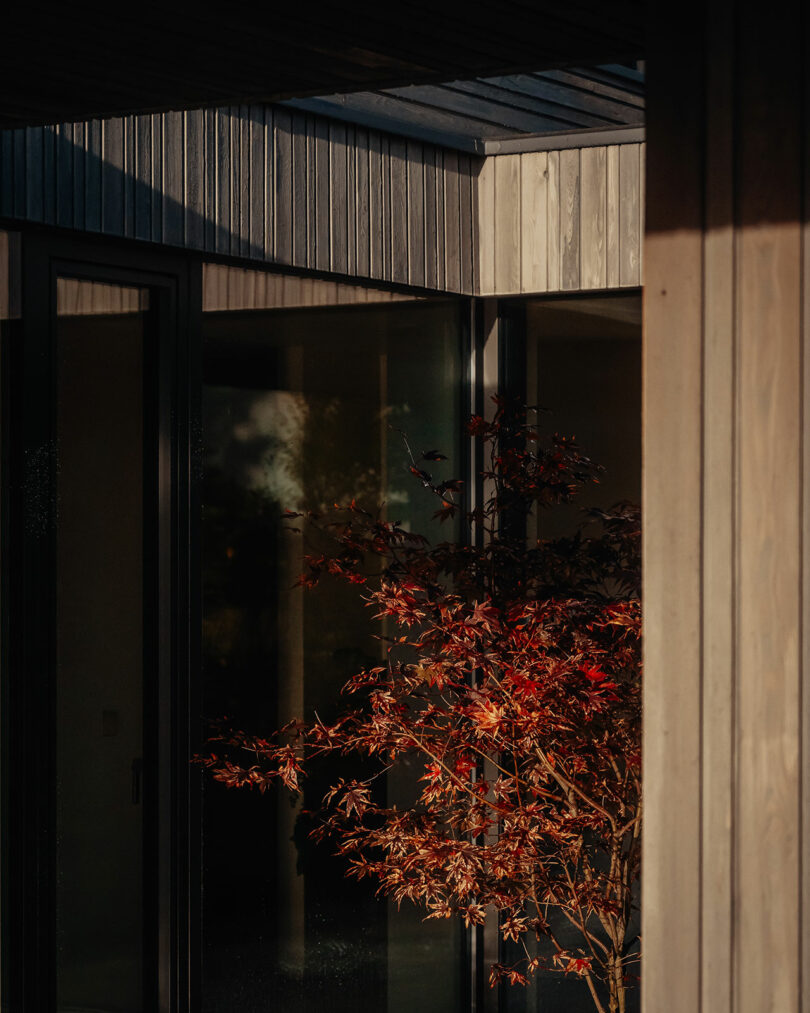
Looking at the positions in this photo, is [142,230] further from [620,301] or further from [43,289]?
[620,301]

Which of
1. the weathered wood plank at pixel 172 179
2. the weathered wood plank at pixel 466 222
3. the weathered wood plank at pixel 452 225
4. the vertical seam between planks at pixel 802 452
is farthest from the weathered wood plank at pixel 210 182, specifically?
the vertical seam between planks at pixel 802 452

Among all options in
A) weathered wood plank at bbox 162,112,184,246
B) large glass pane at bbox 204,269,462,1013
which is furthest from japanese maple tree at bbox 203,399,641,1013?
weathered wood plank at bbox 162,112,184,246

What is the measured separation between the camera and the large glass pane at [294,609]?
4.96m

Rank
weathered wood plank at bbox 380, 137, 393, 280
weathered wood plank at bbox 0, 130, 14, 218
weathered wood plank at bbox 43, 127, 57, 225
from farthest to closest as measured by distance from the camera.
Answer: weathered wood plank at bbox 380, 137, 393, 280 → weathered wood plank at bbox 43, 127, 57, 225 → weathered wood plank at bbox 0, 130, 14, 218

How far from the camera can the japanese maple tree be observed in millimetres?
4926

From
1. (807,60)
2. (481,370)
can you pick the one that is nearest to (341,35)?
(807,60)

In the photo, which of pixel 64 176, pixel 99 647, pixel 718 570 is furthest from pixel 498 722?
pixel 718 570

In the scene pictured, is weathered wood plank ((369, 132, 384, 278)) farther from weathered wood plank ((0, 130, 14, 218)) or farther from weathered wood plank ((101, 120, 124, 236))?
weathered wood plank ((0, 130, 14, 218))

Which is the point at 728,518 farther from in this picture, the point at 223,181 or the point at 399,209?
the point at 399,209

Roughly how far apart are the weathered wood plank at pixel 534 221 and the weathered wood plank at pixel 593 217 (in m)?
0.15

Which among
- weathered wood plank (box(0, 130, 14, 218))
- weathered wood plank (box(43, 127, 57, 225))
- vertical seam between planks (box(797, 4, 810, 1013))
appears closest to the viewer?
vertical seam between planks (box(797, 4, 810, 1013))

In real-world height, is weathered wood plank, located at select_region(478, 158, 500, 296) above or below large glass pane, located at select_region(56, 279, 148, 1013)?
above

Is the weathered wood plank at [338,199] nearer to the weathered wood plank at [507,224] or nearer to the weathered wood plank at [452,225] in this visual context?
the weathered wood plank at [452,225]

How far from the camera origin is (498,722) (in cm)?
478
